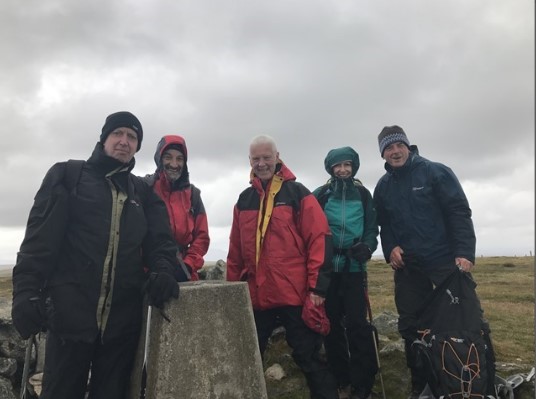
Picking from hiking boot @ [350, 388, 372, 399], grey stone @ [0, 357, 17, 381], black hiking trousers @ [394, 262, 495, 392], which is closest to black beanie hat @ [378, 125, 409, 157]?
black hiking trousers @ [394, 262, 495, 392]

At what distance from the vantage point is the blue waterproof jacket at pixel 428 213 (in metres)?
6.12

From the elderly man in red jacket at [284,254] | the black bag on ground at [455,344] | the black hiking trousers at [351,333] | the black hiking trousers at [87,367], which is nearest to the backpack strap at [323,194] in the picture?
the elderly man in red jacket at [284,254]

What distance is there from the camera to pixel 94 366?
16.2ft

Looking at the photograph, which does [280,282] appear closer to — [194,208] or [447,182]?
[194,208]

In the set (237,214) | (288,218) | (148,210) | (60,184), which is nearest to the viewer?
(60,184)

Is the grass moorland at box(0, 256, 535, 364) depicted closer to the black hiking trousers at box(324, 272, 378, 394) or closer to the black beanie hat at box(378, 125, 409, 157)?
the black hiking trousers at box(324, 272, 378, 394)

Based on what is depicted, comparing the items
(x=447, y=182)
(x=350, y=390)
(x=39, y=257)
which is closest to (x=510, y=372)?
(x=350, y=390)

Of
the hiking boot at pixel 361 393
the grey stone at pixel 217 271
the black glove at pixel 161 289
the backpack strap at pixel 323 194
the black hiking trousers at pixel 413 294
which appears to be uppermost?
the backpack strap at pixel 323 194

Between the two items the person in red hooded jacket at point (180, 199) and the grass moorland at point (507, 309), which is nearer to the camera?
the person in red hooded jacket at point (180, 199)

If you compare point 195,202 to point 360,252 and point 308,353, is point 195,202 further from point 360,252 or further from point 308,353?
point 308,353

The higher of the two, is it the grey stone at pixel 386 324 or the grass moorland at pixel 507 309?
the grey stone at pixel 386 324

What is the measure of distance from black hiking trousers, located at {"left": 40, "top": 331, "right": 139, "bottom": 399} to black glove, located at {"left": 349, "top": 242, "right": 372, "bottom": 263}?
3.29 m

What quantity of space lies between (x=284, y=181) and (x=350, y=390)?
3.54m

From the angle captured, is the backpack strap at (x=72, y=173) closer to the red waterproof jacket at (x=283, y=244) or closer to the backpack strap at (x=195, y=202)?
the backpack strap at (x=195, y=202)
